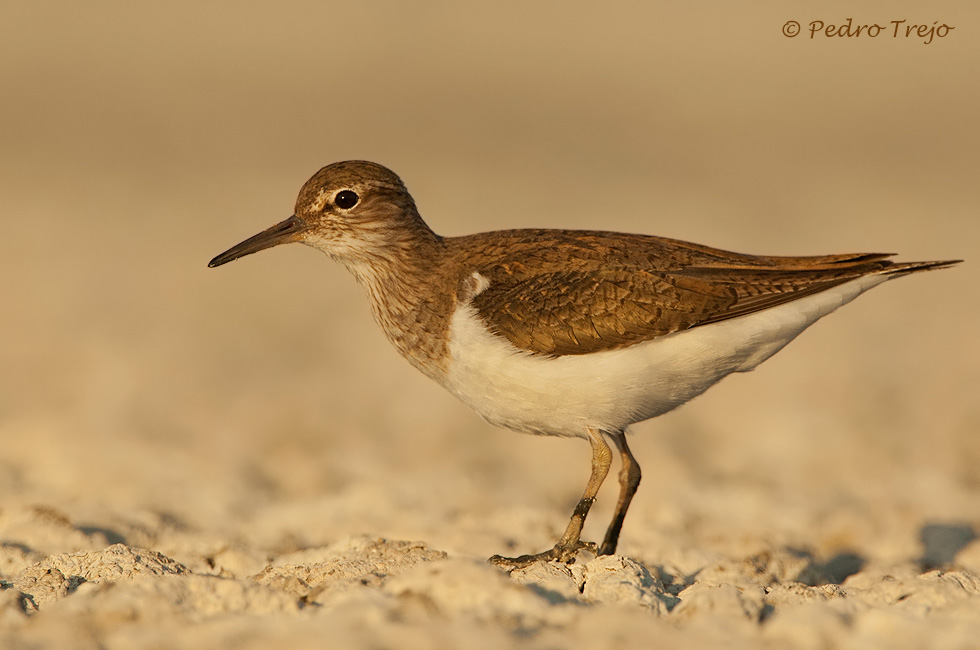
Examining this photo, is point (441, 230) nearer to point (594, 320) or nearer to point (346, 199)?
point (346, 199)

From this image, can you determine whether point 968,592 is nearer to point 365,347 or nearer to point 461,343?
point 461,343

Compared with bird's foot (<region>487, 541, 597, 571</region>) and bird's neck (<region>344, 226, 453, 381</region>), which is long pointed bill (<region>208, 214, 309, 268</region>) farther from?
bird's foot (<region>487, 541, 597, 571</region>)

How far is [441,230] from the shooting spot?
53.2ft

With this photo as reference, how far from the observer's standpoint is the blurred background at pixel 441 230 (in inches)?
346

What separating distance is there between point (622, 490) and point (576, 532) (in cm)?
61

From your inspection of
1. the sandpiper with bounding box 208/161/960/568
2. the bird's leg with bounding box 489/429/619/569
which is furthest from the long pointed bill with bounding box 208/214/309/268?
the bird's leg with bounding box 489/429/619/569

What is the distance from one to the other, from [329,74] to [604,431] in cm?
2264

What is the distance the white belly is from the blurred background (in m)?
0.72

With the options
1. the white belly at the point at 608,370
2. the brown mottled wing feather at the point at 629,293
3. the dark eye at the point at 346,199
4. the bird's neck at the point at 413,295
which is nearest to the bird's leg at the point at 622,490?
the white belly at the point at 608,370

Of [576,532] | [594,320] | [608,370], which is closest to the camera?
[608,370]

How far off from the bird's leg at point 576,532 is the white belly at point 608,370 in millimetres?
203

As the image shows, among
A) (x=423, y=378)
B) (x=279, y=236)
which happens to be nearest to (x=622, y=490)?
(x=279, y=236)

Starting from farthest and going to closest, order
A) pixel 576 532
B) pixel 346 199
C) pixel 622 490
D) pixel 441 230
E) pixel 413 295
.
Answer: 1. pixel 441 230
2. pixel 346 199
3. pixel 622 490
4. pixel 413 295
5. pixel 576 532

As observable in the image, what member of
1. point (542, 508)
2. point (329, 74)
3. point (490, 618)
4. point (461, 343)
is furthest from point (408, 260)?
point (329, 74)
